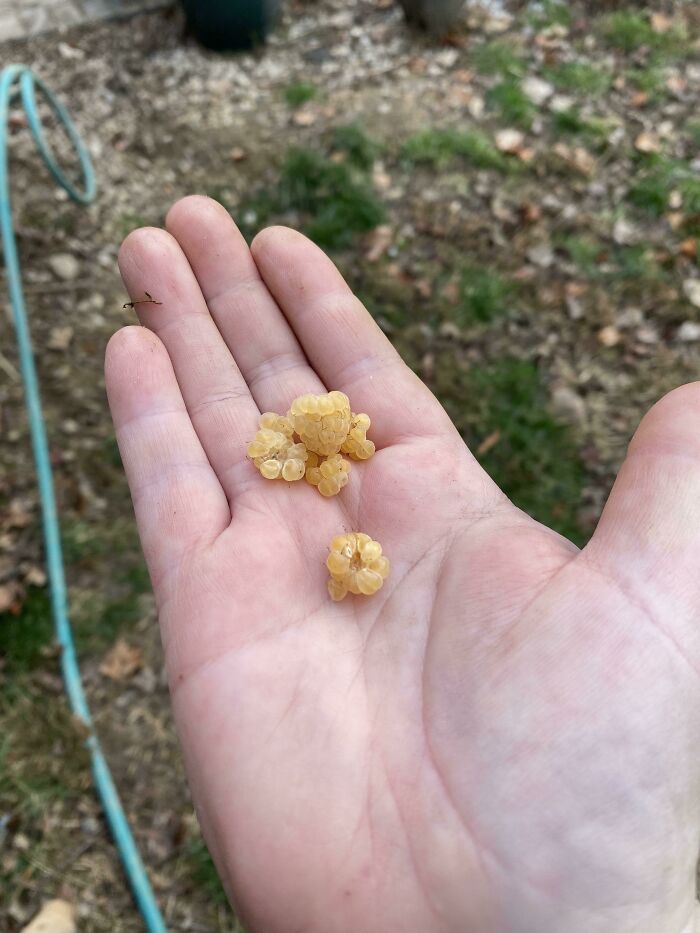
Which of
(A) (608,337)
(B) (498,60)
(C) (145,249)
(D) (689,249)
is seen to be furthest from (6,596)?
(B) (498,60)

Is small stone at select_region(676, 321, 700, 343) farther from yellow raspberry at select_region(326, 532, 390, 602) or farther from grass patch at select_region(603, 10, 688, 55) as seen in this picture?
yellow raspberry at select_region(326, 532, 390, 602)

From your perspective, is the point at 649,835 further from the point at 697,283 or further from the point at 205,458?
the point at 697,283

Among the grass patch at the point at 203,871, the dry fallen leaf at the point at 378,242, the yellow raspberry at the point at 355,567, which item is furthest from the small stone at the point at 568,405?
the grass patch at the point at 203,871

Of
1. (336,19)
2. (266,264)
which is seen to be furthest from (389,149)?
(266,264)

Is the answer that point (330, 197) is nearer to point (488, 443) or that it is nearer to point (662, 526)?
point (488, 443)

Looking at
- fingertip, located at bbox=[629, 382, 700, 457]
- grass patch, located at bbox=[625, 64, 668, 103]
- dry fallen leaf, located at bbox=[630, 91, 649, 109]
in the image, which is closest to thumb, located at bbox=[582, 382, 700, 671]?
fingertip, located at bbox=[629, 382, 700, 457]

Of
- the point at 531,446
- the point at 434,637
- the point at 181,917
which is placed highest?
the point at 434,637
